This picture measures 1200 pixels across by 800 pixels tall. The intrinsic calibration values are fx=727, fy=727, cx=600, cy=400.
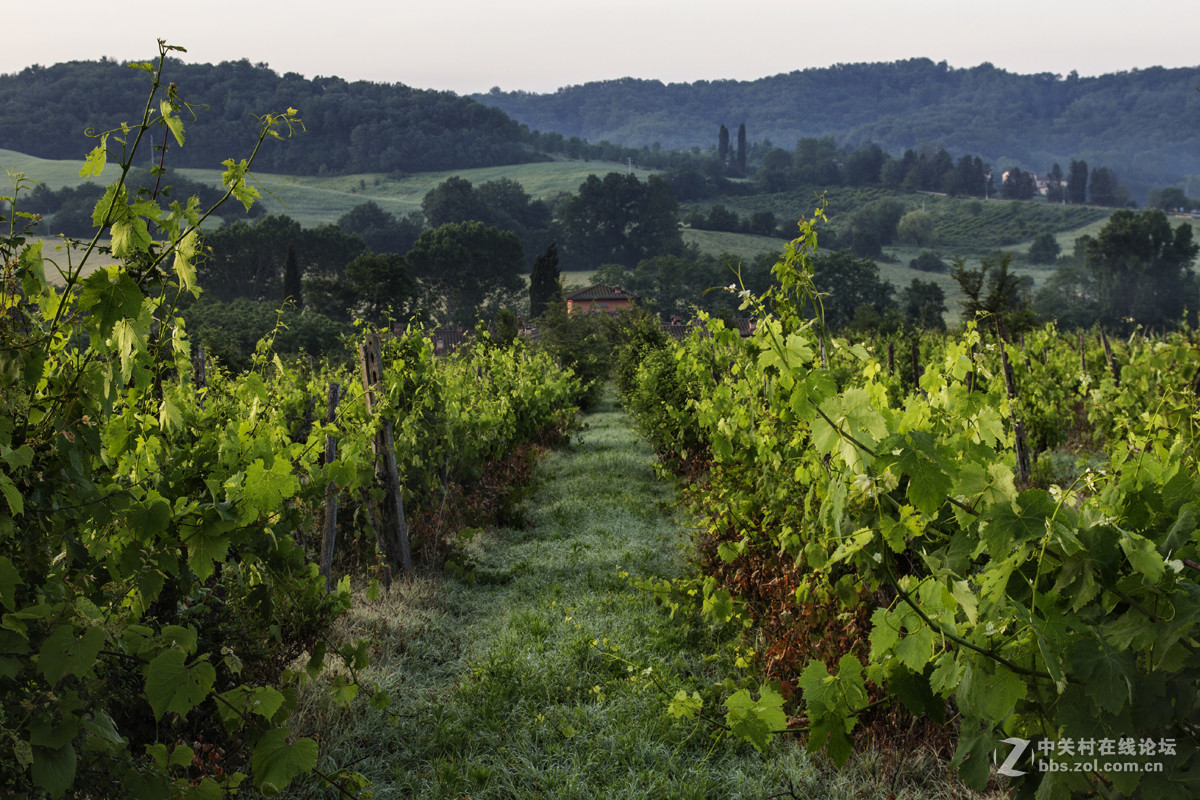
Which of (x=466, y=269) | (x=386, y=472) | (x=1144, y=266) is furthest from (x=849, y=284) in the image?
(x=386, y=472)

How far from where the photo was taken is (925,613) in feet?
5.66

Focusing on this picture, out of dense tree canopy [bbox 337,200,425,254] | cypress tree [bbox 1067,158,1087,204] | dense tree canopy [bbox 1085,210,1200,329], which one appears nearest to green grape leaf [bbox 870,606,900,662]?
dense tree canopy [bbox 1085,210,1200,329]

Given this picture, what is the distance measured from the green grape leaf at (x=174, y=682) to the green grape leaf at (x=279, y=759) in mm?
247

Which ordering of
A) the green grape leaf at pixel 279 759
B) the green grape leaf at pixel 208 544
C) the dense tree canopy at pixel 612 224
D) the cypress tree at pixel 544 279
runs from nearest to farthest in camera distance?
the green grape leaf at pixel 279 759
the green grape leaf at pixel 208 544
the cypress tree at pixel 544 279
the dense tree canopy at pixel 612 224

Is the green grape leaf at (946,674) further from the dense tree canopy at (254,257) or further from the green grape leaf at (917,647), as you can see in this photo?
the dense tree canopy at (254,257)

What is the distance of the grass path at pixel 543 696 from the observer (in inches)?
121

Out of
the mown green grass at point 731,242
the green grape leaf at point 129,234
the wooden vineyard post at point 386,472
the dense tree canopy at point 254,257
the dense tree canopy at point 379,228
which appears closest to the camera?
the green grape leaf at point 129,234

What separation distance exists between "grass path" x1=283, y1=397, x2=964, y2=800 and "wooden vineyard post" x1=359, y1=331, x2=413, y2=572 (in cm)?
32

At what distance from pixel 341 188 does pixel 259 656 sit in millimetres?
110467

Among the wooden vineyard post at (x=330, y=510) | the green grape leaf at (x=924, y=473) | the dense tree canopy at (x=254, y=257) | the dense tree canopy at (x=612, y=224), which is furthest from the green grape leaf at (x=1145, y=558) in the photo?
the dense tree canopy at (x=612, y=224)

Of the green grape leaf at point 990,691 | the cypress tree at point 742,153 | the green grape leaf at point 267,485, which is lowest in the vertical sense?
the green grape leaf at point 990,691

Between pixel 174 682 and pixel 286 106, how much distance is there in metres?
110

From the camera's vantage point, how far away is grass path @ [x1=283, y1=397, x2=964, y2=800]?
10.1 feet

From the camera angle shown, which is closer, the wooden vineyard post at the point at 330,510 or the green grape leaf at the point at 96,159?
the green grape leaf at the point at 96,159
